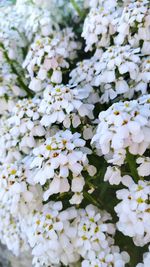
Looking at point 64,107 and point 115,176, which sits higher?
point 64,107

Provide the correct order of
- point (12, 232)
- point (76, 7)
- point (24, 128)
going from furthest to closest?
point (76, 7) → point (12, 232) → point (24, 128)

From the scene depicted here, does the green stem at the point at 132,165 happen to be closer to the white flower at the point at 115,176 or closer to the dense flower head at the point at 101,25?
the white flower at the point at 115,176

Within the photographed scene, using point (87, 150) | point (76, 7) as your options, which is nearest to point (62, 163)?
point (87, 150)

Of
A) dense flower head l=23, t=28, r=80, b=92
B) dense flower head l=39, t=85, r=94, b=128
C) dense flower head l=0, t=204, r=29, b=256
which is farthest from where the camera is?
dense flower head l=0, t=204, r=29, b=256

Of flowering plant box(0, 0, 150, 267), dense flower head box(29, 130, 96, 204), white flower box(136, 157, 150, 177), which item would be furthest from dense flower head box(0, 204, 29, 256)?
white flower box(136, 157, 150, 177)

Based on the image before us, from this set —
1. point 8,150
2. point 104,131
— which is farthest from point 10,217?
point 104,131

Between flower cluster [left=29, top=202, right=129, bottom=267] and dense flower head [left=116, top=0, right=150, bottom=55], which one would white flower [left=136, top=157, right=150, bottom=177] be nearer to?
flower cluster [left=29, top=202, right=129, bottom=267]

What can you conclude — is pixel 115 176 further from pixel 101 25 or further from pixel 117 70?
pixel 101 25
